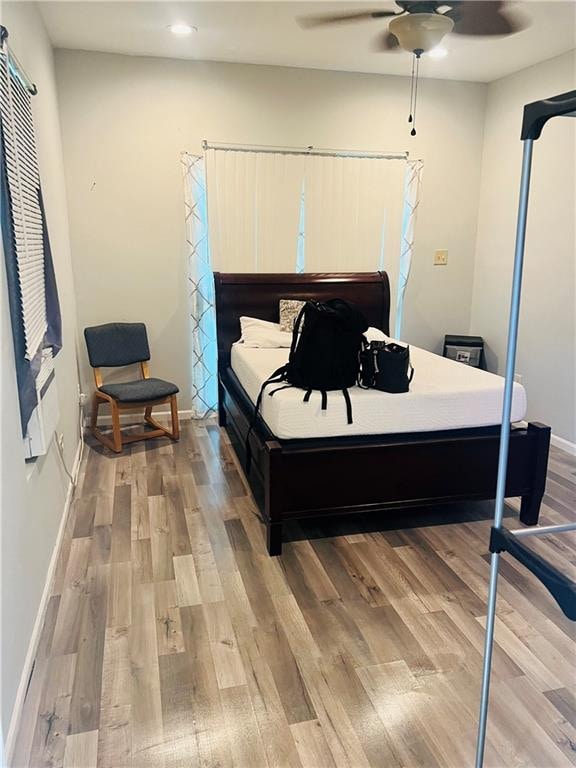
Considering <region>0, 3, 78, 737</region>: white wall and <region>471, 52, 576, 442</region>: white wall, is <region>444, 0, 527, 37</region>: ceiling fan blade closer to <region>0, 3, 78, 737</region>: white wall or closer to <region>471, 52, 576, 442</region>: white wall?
<region>471, 52, 576, 442</region>: white wall

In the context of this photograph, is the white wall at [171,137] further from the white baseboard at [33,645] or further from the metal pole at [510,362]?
the metal pole at [510,362]

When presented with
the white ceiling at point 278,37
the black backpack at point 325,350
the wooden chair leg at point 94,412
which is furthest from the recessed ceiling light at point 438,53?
the wooden chair leg at point 94,412

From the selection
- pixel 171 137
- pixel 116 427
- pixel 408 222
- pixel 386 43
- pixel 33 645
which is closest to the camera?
pixel 33 645

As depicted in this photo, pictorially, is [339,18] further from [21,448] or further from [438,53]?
[21,448]

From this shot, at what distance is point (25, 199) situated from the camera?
83.9 inches

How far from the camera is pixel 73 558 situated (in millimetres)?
→ 2426

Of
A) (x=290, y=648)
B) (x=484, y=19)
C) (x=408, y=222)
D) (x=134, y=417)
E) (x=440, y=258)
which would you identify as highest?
(x=484, y=19)

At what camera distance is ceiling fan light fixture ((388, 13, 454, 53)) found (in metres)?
2.64

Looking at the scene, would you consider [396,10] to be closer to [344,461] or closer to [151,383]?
A: [344,461]

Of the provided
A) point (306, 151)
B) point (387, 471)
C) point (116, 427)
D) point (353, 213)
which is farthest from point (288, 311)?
point (387, 471)

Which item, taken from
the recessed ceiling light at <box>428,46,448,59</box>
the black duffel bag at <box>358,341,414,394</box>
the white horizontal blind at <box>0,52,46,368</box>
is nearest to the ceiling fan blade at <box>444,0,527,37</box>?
the recessed ceiling light at <box>428,46,448,59</box>

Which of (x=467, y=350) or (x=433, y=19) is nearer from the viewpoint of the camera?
(x=433, y=19)

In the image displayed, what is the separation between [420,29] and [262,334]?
78.0 inches

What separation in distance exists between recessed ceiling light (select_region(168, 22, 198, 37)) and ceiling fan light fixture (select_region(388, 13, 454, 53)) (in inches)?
48.0
